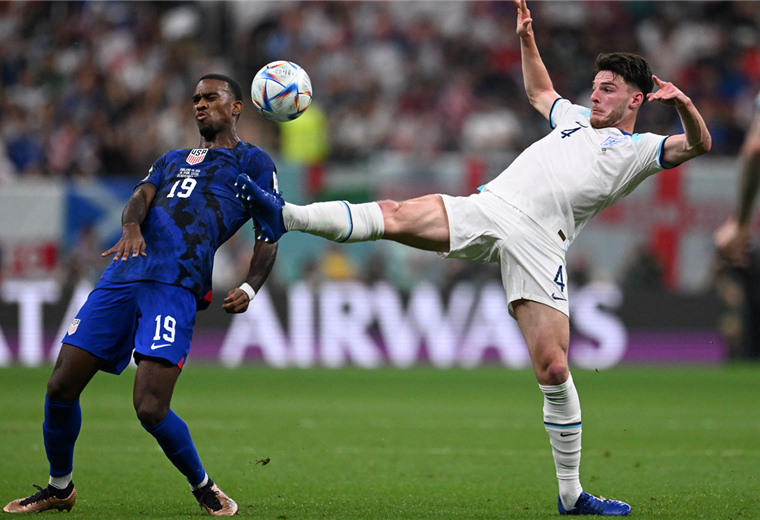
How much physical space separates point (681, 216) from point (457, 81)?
16.7 ft

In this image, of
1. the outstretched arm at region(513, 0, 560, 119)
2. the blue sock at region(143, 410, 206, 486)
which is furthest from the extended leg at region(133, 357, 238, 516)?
the outstretched arm at region(513, 0, 560, 119)

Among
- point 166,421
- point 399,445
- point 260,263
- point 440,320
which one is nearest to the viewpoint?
point 166,421

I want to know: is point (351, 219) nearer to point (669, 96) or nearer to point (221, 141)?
point (221, 141)

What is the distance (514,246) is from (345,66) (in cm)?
1378

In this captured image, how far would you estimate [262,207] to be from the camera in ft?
17.4

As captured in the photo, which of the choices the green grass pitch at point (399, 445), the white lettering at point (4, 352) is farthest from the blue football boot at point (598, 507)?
the white lettering at point (4, 352)

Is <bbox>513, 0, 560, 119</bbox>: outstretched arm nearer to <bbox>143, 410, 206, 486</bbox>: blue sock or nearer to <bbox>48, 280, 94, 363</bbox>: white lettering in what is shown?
<bbox>143, 410, 206, 486</bbox>: blue sock

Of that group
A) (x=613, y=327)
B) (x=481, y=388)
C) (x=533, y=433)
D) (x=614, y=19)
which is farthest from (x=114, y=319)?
(x=614, y=19)

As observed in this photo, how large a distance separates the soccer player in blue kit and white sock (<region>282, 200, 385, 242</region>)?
0.97 ft

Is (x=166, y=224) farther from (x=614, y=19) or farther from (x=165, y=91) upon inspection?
(x=614, y=19)

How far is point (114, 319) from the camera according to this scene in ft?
17.7

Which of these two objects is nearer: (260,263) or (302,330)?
(260,263)

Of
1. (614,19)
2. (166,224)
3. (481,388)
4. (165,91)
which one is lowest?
(481,388)

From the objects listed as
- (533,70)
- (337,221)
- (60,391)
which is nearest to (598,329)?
(533,70)
